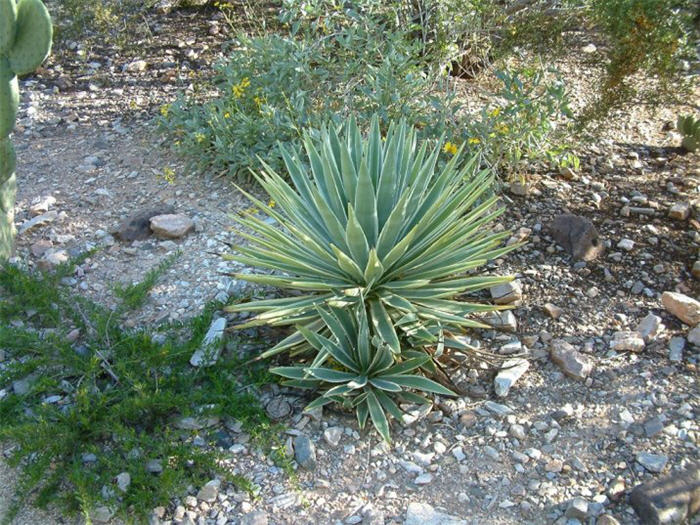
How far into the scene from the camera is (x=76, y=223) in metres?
4.60

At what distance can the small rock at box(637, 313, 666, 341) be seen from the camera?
11.8ft

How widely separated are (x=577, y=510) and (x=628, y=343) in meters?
1.01

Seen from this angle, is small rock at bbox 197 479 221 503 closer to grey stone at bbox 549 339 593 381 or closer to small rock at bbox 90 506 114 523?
small rock at bbox 90 506 114 523

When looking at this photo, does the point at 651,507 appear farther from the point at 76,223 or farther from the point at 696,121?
the point at 76,223

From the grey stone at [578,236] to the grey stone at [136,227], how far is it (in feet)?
7.54

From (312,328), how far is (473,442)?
0.81 meters

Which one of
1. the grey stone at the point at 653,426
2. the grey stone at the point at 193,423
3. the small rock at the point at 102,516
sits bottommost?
the small rock at the point at 102,516

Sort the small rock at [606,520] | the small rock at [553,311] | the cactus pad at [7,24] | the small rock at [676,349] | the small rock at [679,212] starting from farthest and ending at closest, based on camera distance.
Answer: the small rock at [679,212], the cactus pad at [7,24], the small rock at [553,311], the small rock at [676,349], the small rock at [606,520]

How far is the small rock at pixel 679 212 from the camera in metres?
4.36

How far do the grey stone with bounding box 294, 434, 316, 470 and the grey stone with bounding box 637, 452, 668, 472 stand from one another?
1.27m

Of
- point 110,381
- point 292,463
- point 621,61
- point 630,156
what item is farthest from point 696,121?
point 110,381

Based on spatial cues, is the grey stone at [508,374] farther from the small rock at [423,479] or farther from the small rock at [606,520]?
the small rock at [606,520]

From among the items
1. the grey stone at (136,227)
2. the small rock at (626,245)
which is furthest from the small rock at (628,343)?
the grey stone at (136,227)

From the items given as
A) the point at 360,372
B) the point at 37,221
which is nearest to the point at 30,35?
the point at 37,221
